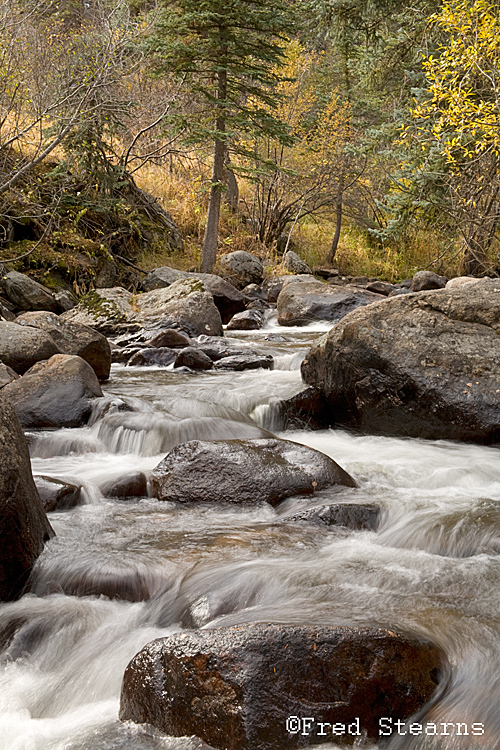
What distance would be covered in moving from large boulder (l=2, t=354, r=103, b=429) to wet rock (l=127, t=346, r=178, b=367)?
2949 mm

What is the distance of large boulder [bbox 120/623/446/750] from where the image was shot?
2.31m

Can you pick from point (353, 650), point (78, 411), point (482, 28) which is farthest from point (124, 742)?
point (482, 28)

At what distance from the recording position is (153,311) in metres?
12.3

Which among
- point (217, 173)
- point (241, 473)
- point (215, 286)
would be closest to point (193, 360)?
point (241, 473)

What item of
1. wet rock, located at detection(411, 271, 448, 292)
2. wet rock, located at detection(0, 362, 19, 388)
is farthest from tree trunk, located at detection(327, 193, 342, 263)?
wet rock, located at detection(0, 362, 19, 388)

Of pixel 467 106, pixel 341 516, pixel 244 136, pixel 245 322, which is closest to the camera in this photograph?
pixel 341 516

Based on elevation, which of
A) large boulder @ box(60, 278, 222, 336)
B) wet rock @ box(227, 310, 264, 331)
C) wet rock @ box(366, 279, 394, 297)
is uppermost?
wet rock @ box(366, 279, 394, 297)

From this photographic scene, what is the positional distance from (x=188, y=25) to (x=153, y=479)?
12.9m

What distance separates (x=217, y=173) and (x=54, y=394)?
10.4 metres

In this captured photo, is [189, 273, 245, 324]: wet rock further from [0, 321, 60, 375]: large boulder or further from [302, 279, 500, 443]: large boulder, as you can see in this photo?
[302, 279, 500, 443]: large boulder

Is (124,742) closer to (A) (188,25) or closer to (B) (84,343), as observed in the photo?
(B) (84,343)

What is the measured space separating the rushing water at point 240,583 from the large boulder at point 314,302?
8655 mm

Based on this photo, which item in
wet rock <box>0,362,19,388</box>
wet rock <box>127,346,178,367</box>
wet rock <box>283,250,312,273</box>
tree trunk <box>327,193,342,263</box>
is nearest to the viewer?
wet rock <box>0,362,19,388</box>

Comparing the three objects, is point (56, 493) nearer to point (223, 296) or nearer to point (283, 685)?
point (283, 685)
